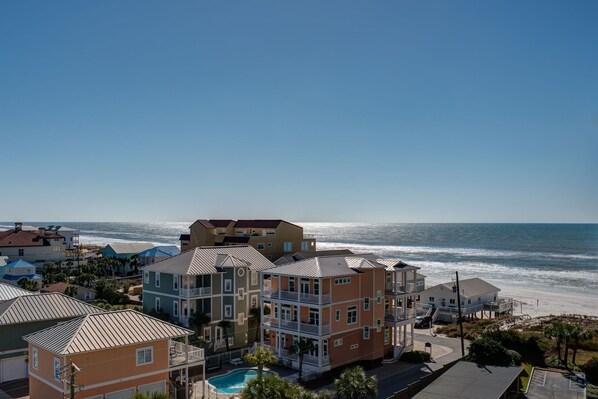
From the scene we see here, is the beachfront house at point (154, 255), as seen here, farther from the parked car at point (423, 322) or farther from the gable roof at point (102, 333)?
the gable roof at point (102, 333)

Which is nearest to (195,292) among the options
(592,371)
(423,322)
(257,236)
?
(423,322)

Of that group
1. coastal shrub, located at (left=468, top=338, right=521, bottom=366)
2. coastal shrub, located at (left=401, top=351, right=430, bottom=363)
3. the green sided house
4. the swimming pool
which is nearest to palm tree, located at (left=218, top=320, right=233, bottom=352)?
the green sided house

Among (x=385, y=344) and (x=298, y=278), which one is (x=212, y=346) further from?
(x=385, y=344)

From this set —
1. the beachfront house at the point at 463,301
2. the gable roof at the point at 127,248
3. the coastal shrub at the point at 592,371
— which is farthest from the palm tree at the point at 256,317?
the gable roof at the point at 127,248

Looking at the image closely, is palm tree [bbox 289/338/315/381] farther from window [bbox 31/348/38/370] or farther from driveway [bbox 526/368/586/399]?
window [bbox 31/348/38/370]

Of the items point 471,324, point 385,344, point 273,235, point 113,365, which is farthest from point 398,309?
→ point 273,235

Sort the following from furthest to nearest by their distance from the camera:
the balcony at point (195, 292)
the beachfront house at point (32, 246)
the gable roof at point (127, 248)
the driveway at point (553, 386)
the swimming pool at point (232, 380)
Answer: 1. the gable roof at point (127, 248)
2. the beachfront house at point (32, 246)
3. the balcony at point (195, 292)
4. the swimming pool at point (232, 380)
5. the driveway at point (553, 386)

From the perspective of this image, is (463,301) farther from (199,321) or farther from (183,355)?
(183,355)
